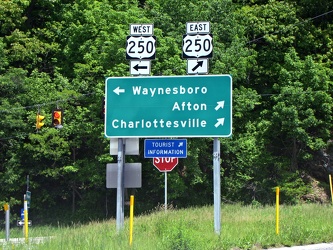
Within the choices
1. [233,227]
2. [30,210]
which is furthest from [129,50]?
[30,210]

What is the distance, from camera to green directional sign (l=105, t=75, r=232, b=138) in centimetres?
1584

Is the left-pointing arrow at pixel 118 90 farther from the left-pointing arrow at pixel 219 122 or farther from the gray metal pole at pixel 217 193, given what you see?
the gray metal pole at pixel 217 193

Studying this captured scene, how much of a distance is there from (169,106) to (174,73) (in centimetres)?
1579

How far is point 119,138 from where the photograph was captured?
654 inches

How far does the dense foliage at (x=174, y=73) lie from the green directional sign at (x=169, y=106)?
1501 centimetres

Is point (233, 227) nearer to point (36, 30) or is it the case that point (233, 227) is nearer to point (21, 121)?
point (21, 121)

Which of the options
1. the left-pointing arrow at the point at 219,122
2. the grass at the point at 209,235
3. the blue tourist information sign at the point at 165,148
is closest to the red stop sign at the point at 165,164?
the grass at the point at 209,235

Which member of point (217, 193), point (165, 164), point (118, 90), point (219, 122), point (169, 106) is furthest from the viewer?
point (165, 164)

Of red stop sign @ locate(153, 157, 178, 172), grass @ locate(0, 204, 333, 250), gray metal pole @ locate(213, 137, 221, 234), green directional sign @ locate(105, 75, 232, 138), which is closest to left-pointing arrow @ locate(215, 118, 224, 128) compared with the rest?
green directional sign @ locate(105, 75, 232, 138)

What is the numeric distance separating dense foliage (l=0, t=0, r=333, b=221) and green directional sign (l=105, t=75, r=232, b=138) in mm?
15014

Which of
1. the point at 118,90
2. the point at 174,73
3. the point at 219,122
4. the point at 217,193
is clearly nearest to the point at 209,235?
the point at 217,193

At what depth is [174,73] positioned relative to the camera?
31734mm

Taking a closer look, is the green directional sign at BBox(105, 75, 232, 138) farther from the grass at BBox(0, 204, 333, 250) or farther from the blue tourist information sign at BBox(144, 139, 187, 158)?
the grass at BBox(0, 204, 333, 250)

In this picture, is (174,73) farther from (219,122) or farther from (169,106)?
(219,122)
